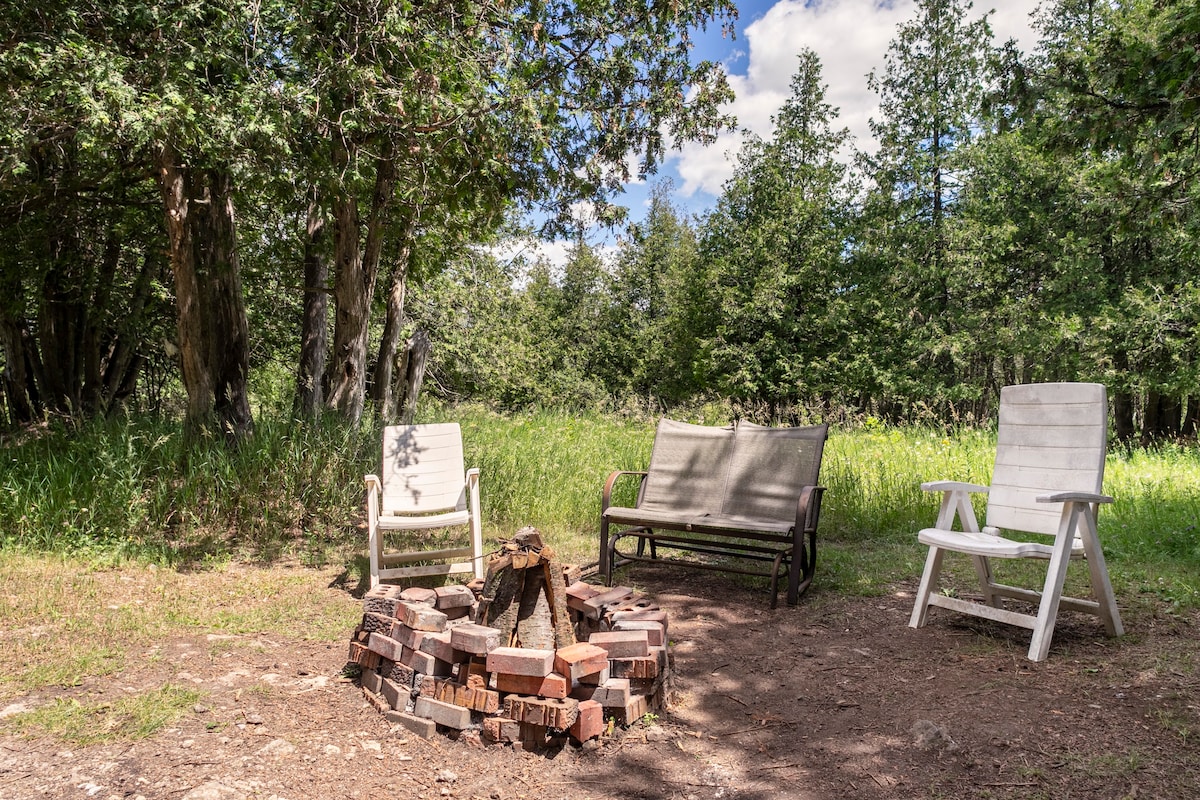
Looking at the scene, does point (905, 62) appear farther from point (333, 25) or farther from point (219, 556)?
point (219, 556)

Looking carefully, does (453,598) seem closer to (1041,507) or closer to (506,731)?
(506,731)

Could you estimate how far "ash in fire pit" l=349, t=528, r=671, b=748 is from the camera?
2.51m

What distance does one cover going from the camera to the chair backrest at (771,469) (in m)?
4.61

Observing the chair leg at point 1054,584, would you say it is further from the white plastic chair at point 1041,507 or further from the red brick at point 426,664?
the red brick at point 426,664

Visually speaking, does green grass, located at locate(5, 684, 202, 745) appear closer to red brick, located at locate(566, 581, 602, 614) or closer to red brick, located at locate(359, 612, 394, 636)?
red brick, located at locate(359, 612, 394, 636)

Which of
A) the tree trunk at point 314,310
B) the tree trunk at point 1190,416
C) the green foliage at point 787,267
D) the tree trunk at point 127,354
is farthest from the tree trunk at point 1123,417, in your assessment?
the tree trunk at point 127,354

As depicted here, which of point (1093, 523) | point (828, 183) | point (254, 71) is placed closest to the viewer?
point (1093, 523)

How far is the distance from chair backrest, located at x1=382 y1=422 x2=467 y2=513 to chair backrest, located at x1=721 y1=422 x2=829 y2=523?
6.13ft

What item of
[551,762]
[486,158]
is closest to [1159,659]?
[551,762]

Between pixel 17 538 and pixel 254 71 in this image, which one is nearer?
pixel 254 71

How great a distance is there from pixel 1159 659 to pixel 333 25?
5663mm

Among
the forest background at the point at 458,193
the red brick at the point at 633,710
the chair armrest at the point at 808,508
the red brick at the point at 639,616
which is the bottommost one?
the red brick at the point at 633,710

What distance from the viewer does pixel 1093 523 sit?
3.29 m

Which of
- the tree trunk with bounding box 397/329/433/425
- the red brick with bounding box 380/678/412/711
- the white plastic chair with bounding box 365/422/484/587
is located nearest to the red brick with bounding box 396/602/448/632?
the red brick with bounding box 380/678/412/711
